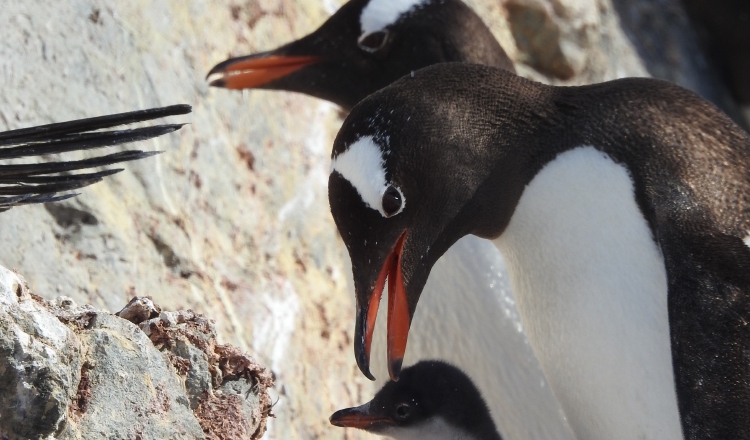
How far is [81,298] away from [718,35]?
14.9 feet

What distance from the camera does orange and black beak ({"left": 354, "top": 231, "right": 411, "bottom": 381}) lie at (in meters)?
2.28

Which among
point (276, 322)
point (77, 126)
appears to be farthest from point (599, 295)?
point (276, 322)

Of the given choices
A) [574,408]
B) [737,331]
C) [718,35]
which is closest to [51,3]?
[574,408]

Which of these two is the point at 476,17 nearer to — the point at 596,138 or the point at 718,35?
the point at 596,138

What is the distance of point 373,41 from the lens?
11.9 feet

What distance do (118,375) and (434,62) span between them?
6.24ft

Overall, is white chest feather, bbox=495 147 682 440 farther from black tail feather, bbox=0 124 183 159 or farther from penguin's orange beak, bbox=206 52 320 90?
penguin's orange beak, bbox=206 52 320 90

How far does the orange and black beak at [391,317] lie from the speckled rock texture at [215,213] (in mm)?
295

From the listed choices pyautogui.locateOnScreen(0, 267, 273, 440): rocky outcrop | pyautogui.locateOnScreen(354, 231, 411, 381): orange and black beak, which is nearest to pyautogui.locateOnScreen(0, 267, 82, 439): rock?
pyautogui.locateOnScreen(0, 267, 273, 440): rocky outcrop

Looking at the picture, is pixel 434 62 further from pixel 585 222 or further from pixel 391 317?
pixel 391 317

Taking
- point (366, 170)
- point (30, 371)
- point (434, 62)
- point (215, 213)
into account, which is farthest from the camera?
point (434, 62)

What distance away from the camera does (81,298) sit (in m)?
2.73

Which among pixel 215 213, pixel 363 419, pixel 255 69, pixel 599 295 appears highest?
pixel 255 69

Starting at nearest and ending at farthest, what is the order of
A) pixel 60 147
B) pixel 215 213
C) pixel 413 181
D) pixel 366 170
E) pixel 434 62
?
1. pixel 60 147
2. pixel 366 170
3. pixel 413 181
4. pixel 215 213
5. pixel 434 62
